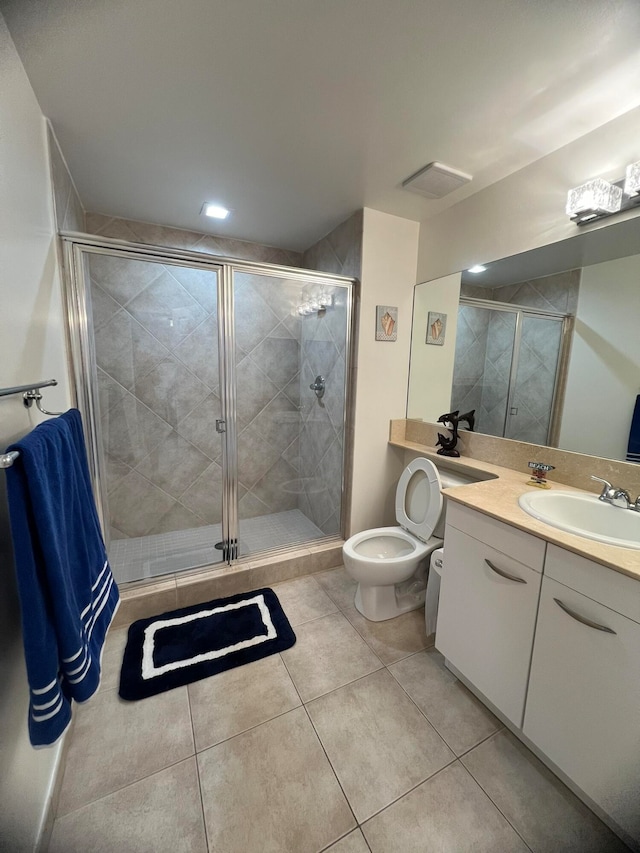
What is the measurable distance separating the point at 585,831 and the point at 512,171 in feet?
8.53

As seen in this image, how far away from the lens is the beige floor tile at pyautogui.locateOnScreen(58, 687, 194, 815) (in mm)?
1084

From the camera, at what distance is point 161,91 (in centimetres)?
120

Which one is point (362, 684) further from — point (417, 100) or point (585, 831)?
point (417, 100)

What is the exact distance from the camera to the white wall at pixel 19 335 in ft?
2.51

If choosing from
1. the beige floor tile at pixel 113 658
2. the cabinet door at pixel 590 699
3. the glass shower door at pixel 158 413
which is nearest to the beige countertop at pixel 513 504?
the cabinet door at pixel 590 699

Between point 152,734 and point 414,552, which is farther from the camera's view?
point 414,552

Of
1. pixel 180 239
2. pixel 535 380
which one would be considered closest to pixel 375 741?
pixel 535 380

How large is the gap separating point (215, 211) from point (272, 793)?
9.19ft

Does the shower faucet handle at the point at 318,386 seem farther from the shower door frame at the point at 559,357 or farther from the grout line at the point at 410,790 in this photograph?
the grout line at the point at 410,790

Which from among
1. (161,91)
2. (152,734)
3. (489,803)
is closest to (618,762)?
(489,803)

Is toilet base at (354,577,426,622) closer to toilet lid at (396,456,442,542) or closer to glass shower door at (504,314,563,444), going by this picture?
toilet lid at (396,456,442,542)

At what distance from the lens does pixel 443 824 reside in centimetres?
100

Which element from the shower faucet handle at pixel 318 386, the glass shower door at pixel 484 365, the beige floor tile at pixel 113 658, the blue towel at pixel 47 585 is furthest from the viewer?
the shower faucet handle at pixel 318 386

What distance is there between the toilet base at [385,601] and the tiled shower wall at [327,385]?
657mm
